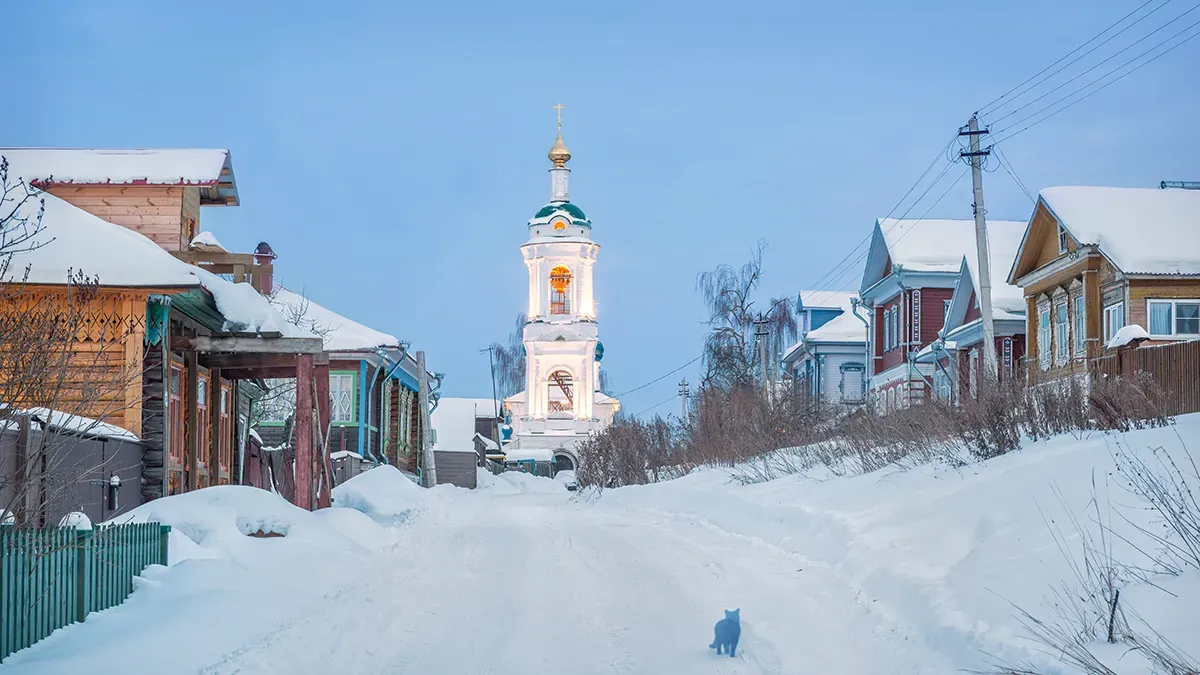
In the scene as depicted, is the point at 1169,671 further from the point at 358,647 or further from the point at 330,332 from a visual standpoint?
the point at 330,332

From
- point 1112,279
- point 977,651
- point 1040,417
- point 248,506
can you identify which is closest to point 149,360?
point 248,506

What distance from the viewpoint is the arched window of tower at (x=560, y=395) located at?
76438mm

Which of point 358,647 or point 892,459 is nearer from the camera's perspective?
point 358,647

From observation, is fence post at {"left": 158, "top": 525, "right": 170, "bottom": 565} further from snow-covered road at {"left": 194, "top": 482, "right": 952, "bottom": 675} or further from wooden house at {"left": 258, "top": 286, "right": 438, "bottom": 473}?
wooden house at {"left": 258, "top": 286, "right": 438, "bottom": 473}

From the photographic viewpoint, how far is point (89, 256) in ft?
61.9

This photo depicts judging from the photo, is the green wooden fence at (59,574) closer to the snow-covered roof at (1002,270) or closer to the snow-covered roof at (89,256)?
the snow-covered roof at (89,256)

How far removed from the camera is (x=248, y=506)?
1627 cm

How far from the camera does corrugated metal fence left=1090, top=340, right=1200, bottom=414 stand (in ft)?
53.8

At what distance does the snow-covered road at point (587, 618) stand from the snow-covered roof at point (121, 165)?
9.71 meters

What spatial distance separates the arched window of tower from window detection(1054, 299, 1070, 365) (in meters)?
44.3

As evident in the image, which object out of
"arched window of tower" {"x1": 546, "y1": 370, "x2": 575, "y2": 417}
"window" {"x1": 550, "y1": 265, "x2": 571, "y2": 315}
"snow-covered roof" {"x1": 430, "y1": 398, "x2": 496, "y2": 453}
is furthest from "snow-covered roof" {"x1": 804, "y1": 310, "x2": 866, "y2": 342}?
"snow-covered roof" {"x1": 430, "y1": 398, "x2": 496, "y2": 453}

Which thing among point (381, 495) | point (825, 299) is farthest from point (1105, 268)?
point (825, 299)

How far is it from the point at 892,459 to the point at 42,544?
12.9m

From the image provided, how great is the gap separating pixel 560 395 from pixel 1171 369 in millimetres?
60878
